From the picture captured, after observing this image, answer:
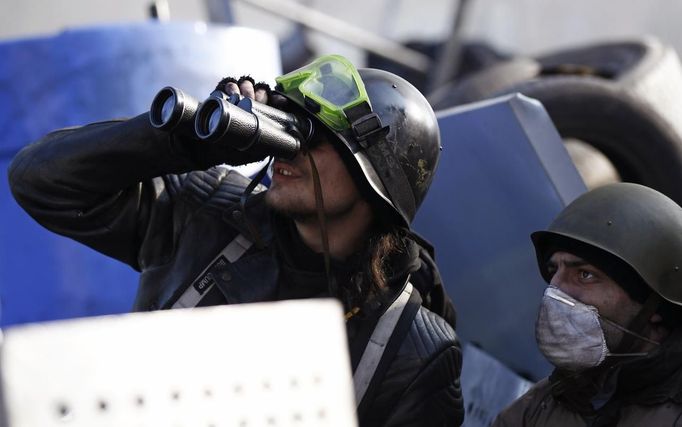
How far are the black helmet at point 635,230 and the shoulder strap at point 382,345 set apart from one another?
430mm

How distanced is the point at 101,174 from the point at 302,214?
47 cm

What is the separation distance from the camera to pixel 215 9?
6371mm

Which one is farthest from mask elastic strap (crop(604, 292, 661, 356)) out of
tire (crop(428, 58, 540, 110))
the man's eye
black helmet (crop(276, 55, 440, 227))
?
tire (crop(428, 58, 540, 110))

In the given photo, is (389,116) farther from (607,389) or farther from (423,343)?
(607,389)

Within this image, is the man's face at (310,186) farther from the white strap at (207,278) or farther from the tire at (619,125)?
the tire at (619,125)

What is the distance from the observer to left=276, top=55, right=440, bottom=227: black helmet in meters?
2.72

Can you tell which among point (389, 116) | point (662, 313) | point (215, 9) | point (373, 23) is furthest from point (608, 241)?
point (373, 23)

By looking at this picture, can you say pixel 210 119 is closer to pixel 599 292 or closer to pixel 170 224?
pixel 170 224

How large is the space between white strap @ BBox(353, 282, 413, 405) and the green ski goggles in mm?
454

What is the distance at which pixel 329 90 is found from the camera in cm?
273

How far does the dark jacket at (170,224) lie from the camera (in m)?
2.64

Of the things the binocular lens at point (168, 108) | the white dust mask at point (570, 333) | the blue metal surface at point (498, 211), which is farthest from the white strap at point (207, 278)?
the blue metal surface at point (498, 211)

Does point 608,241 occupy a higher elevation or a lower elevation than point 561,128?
higher

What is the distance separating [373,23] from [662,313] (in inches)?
275
